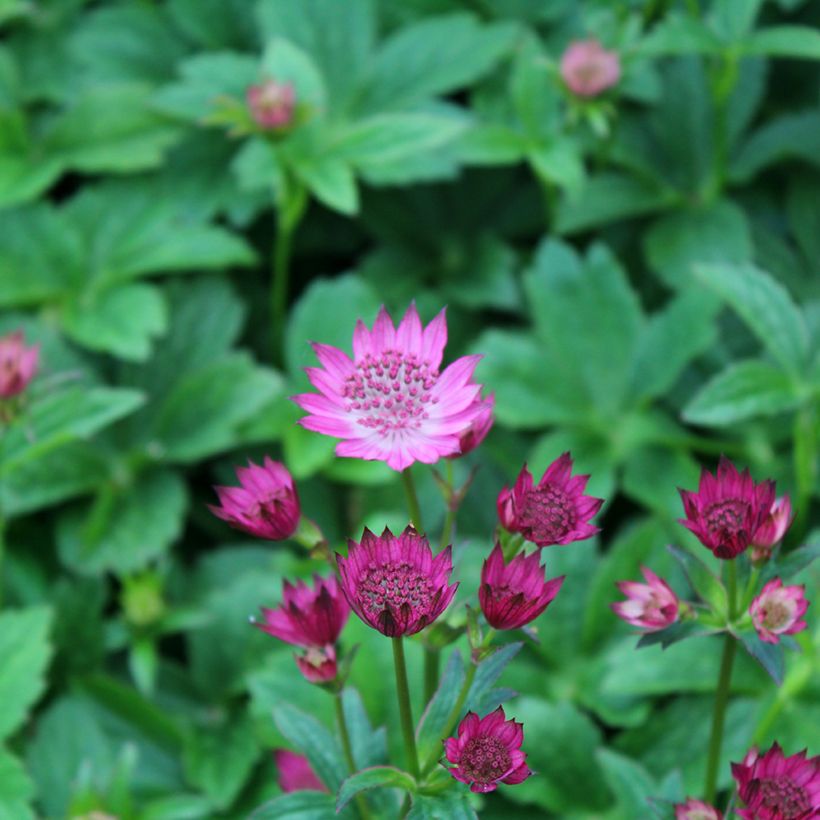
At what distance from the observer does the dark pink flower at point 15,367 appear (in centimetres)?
160

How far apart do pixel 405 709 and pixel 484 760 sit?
0.29 feet

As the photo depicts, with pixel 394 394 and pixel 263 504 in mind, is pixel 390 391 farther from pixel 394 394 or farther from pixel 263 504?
pixel 263 504

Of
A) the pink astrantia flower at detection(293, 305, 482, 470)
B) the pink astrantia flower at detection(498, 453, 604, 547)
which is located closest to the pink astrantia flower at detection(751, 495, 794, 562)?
the pink astrantia flower at detection(498, 453, 604, 547)

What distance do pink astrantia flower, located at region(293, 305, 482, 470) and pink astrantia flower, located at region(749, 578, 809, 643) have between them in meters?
0.31

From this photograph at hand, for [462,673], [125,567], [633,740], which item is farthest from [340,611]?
[125,567]

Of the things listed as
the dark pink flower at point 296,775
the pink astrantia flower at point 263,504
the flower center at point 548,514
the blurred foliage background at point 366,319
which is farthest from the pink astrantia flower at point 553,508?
the blurred foliage background at point 366,319

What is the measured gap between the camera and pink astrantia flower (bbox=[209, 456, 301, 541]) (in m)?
1.06

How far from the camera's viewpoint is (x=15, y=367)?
5.29 feet

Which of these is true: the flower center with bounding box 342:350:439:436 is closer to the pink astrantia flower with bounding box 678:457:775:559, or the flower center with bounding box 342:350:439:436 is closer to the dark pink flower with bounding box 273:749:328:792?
the pink astrantia flower with bounding box 678:457:775:559

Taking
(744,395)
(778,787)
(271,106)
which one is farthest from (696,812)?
(271,106)

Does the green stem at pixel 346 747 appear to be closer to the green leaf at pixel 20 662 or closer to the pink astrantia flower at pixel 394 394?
the pink astrantia flower at pixel 394 394

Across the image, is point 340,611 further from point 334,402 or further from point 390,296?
point 390,296

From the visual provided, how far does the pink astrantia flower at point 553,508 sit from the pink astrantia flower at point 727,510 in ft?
0.30

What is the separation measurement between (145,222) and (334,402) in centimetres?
124
